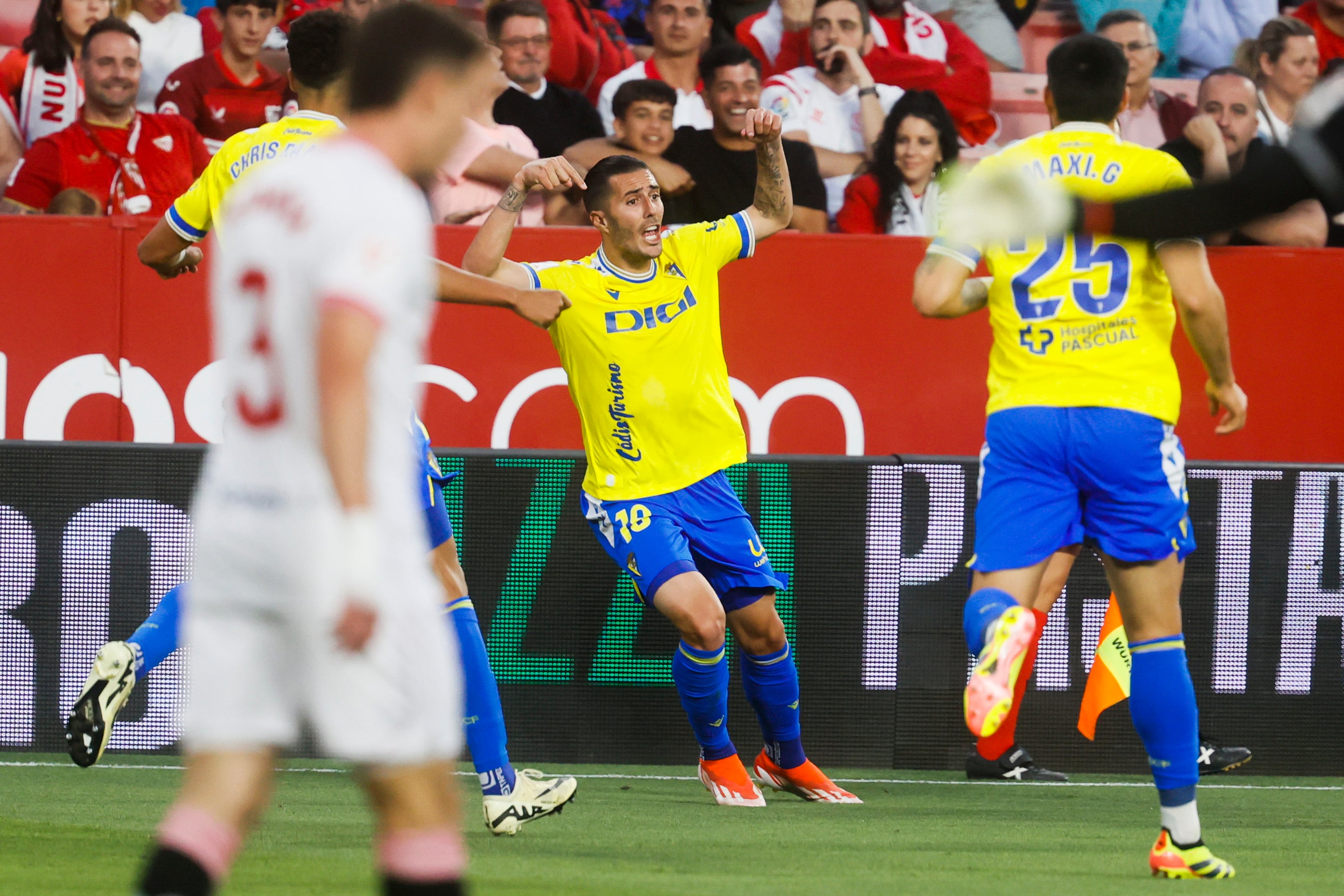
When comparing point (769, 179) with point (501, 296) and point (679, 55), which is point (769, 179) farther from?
point (679, 55)

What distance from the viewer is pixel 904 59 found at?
984 cm

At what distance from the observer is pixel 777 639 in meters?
6.18

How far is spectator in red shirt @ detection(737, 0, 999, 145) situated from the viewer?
32.2ft

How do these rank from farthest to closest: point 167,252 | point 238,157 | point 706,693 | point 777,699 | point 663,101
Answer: point 663,101 → point 777,699 → point 706,693 → point 167,252 → point 238,157

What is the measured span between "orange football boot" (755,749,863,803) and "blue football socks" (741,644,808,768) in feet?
0.09

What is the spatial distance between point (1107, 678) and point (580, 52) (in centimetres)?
462

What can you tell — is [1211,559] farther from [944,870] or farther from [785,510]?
[944,870]

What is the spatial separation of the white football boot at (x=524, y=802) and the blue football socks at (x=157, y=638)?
1.13 m

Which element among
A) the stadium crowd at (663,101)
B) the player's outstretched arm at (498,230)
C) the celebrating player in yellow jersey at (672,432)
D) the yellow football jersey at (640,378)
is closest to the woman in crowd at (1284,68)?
the stadium crowd at (663,101)

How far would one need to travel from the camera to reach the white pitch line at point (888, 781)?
22.6 feet

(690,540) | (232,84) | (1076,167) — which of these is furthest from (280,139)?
(232,84)

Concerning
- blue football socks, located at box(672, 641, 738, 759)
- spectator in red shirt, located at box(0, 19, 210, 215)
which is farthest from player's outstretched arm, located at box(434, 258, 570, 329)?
spectator in red shirt, located at box(0, 19, 210, 215)

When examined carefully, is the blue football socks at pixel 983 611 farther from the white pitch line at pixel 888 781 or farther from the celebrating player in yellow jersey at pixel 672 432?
the white pitch line at pixel 888 781

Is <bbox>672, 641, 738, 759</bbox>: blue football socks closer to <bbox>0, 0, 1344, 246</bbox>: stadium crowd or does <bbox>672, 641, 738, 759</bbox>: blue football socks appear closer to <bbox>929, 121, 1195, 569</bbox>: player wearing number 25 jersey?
<bbox>929, 121, 1195, 569</bbox>: player wearing number 25 jersey
